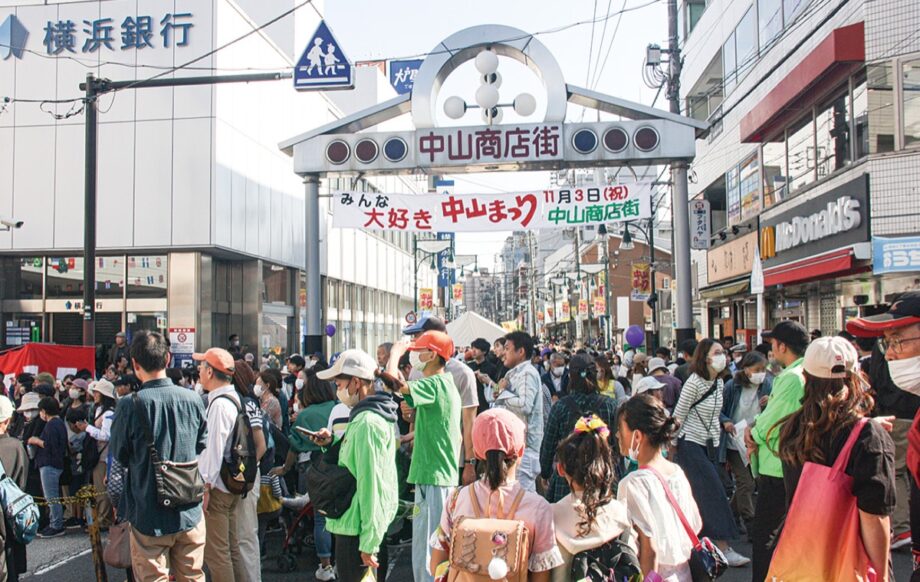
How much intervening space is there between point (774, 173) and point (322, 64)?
1341 cm

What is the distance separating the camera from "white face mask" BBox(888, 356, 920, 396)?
3867 mm

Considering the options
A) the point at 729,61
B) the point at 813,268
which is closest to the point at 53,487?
the point at 813,268

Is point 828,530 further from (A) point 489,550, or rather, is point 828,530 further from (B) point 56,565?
(B) point 56,565

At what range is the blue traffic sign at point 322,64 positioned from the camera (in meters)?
12.4

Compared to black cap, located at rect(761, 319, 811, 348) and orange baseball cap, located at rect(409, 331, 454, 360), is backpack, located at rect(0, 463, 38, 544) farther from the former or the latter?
black cap, located at rect(761, 319, 811, 348)

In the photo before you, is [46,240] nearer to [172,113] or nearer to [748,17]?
[172,113]

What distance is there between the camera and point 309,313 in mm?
14352

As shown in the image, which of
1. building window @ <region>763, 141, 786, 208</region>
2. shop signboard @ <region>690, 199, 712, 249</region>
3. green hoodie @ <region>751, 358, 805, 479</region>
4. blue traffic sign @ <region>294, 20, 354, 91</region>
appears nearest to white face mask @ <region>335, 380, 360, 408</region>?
green hoodie @ <region>751, 358, 805, 479</region>

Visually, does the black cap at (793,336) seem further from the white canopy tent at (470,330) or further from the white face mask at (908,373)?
the white canopy tent at (470,330)

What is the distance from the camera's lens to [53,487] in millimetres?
8758

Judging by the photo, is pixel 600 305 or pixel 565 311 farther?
pixel 565 311

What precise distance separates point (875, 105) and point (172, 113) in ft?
54.0

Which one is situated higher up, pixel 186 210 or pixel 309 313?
pixel 186 210

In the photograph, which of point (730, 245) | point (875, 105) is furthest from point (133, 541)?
point (730, 245)
